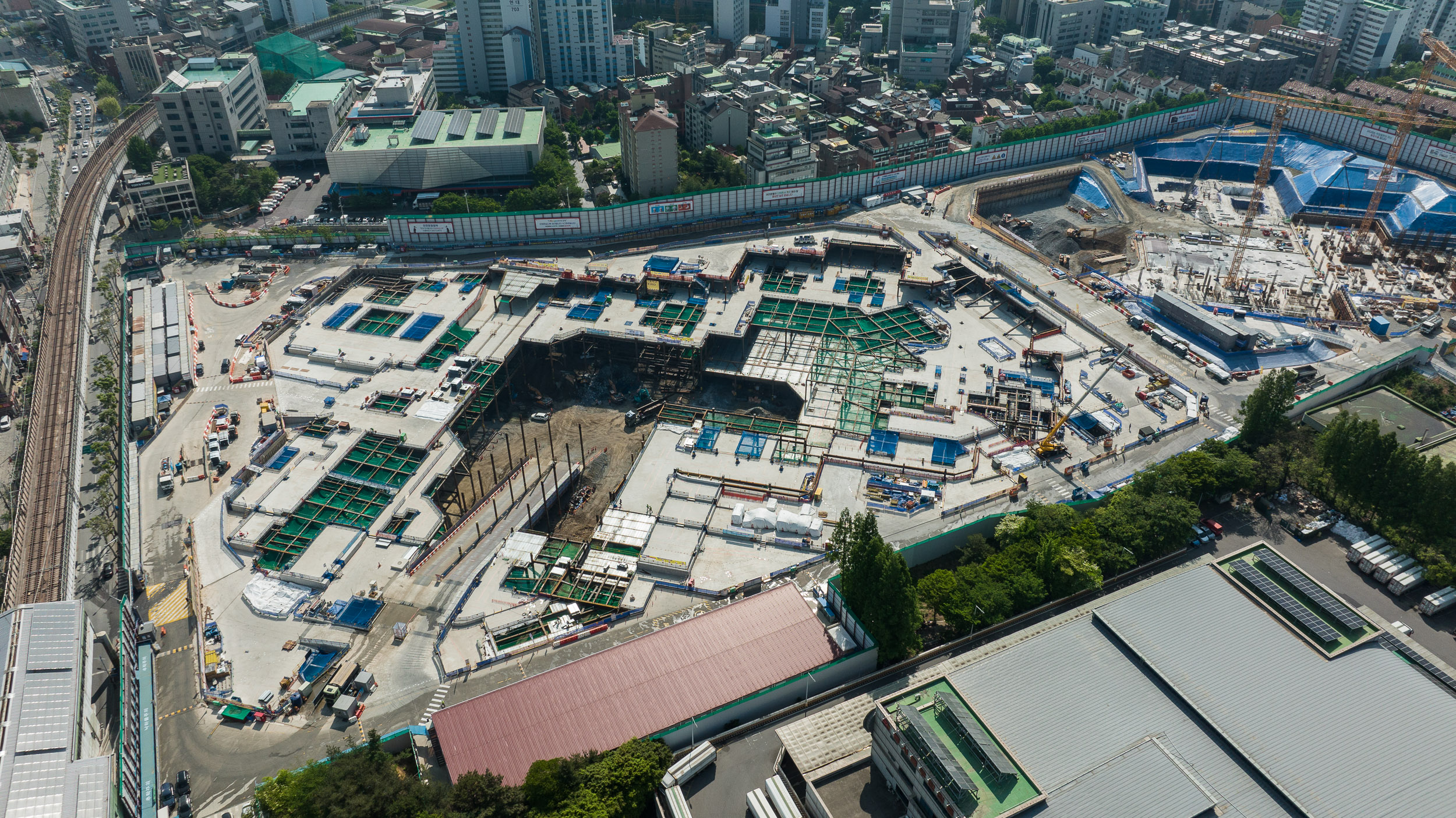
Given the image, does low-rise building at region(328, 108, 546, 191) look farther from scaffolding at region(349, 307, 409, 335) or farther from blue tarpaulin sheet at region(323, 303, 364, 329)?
scaffolding at region(349, 307, 409, 335)

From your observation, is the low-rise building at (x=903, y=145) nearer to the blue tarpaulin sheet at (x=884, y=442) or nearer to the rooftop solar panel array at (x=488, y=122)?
the rooftop solar panel array at (x=488, y=122)

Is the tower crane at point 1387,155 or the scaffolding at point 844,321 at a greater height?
the tower crane at point 1387,155

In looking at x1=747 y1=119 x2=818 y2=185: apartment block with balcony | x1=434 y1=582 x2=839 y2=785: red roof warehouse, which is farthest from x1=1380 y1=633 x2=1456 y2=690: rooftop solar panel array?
x1=747 y1=119 x2=818 y2=185: apartment block with balcony

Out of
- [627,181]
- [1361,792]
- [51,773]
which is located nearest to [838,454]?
[1361,792]

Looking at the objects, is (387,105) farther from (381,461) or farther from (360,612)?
(360,612)

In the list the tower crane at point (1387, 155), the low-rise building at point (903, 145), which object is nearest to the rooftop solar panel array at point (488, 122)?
the low-rise building at point (903, 145)

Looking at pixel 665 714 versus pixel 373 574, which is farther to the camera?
pixel 373 574

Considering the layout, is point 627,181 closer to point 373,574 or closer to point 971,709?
point 373,574
